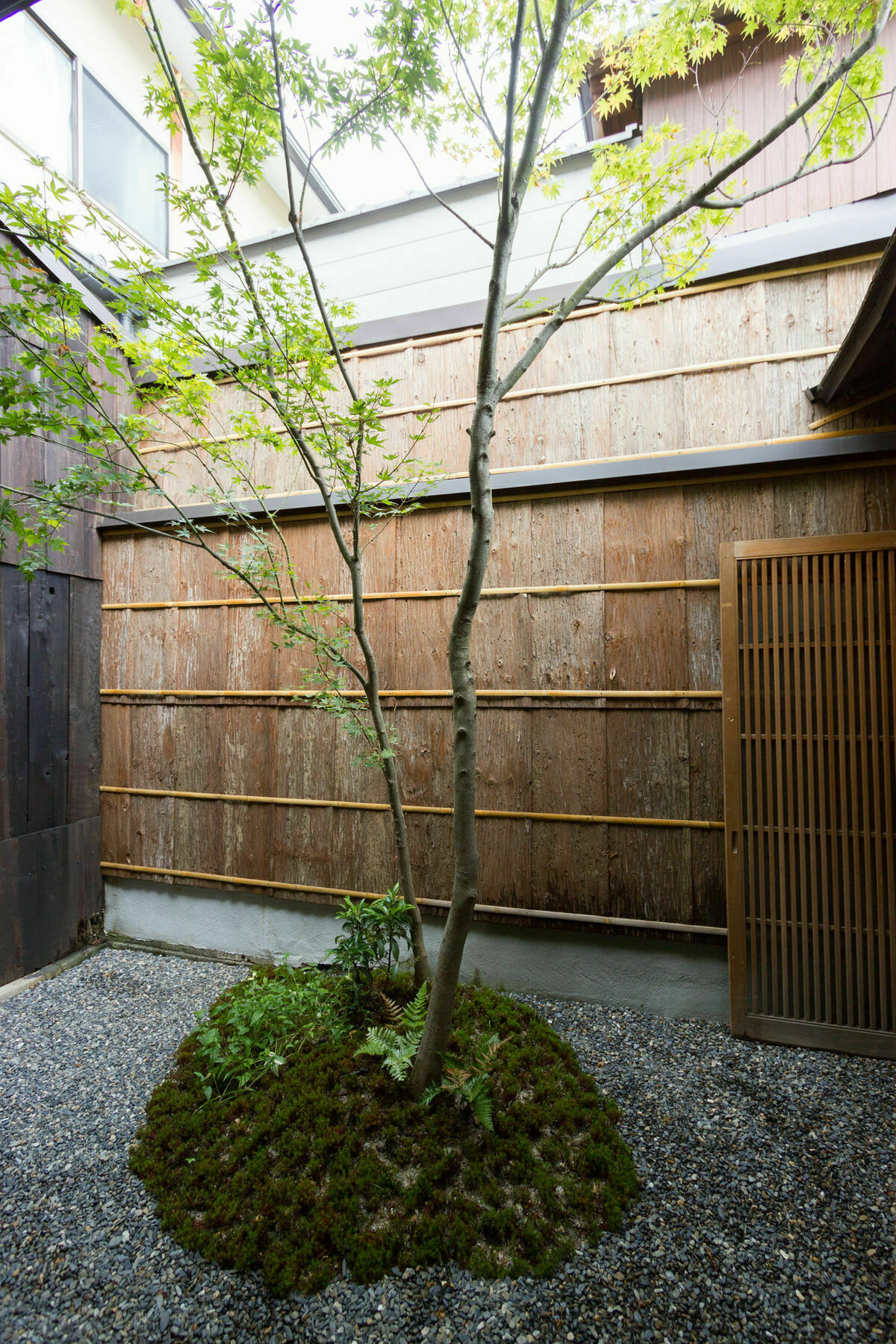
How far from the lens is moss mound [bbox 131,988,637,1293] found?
1720 mm

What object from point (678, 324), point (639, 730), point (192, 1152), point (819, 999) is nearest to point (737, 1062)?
point (819, 999)

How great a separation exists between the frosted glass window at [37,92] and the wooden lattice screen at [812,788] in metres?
5.13

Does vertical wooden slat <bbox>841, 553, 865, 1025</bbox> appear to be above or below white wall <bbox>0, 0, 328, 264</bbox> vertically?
below

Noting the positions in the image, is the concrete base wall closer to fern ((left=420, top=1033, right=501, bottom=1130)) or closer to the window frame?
fern ((left=420, top=1033, right=501, bottom=1130))

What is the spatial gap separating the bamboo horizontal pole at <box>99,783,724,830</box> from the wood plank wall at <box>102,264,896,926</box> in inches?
1.1

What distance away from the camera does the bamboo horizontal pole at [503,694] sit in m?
2.95

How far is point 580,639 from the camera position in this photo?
122 inches

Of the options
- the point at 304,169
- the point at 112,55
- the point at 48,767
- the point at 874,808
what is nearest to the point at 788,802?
the point at 874,808

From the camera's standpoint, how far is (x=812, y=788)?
263 centimetres

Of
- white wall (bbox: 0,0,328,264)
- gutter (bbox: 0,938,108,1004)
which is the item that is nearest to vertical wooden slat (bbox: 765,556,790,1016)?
gutter (bbox: 0,938,108,1004)

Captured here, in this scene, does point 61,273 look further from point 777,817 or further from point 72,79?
point 777,817

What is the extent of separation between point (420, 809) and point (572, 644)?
1296 millimetres

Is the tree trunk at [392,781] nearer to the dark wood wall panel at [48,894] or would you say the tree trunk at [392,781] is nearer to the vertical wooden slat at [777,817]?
the vertical wooden slat at [777,817]

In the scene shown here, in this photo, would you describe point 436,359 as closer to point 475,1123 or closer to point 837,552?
point 837,552
